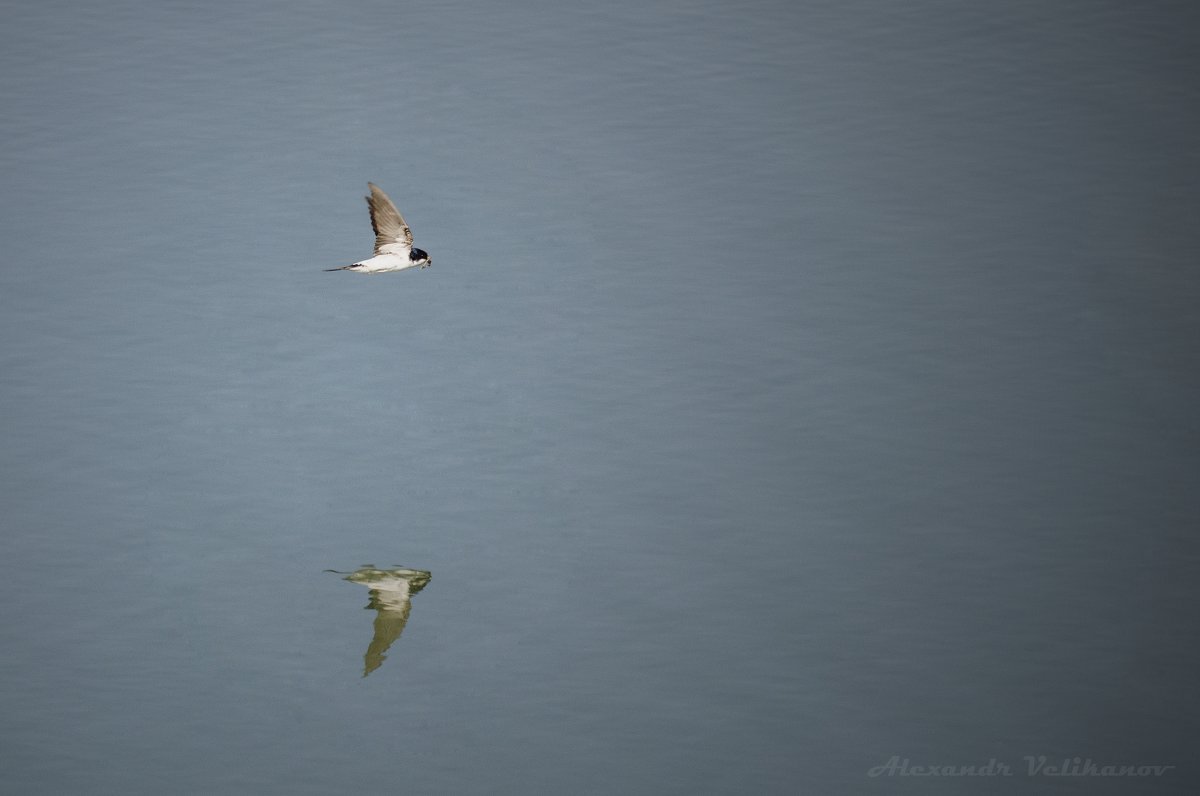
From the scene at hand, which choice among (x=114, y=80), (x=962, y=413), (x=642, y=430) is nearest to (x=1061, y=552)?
(x=962, y=413)

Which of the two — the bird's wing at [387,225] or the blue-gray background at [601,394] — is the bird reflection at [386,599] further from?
the bird's wing at [387,225]

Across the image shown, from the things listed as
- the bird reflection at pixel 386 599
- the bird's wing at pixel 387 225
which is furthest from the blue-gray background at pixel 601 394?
the bird's wing at pixel 387 225

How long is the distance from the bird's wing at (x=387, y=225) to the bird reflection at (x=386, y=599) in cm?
257

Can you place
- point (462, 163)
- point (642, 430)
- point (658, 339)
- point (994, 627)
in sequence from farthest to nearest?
point (462, 163) < point (658, 339) < point (642, 430) < point (994, 627)

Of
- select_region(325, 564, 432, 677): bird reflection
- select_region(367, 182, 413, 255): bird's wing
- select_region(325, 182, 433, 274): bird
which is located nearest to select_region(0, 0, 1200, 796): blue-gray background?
select_region(325, 564, 432, 677): bird reflection

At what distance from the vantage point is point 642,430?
563 inches

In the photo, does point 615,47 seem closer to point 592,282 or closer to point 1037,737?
point 592,282

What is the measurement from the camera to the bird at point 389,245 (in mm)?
12852

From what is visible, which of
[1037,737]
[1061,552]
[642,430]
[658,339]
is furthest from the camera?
[658,339]

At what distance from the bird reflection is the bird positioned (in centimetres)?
236

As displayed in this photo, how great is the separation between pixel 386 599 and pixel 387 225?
291 centimetres

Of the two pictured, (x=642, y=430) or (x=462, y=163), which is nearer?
(x=642, y=430)

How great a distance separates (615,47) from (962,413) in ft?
21.6

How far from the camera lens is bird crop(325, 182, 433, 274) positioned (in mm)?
12852
